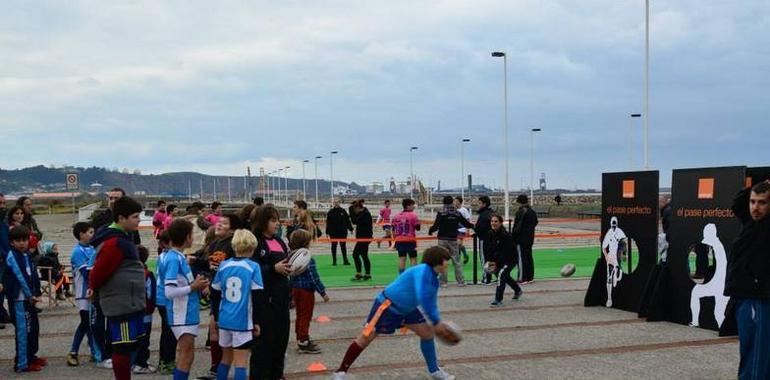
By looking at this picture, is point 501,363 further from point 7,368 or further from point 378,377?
point 7,368

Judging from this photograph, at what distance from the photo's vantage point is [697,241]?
9625 mm

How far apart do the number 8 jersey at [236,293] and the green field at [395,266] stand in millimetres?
8467

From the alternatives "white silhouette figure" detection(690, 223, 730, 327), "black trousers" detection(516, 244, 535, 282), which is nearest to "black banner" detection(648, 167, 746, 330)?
"white silhouette figure" detection(690, 223, 730, 327)

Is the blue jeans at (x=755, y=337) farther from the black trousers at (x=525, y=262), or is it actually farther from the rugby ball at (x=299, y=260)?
the black trousers at (x=525, y=262)

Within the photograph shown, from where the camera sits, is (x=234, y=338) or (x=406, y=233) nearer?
(x=234, y=338)

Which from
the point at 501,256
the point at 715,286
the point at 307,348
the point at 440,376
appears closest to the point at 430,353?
the point at 440,376

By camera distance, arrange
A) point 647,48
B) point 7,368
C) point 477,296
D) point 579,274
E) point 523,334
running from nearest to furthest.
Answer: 1. point 7,368
2. point 523,334
3. point 477,296
4. point 579,274
5. point 647,48

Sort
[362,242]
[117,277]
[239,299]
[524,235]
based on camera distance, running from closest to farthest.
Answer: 1. [117,277]
2. [239,299]
3. [524,235]
4. [362,242]

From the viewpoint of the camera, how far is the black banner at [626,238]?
1065 cm

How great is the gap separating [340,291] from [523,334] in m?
5.11

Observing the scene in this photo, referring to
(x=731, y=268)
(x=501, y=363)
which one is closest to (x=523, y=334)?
(x=501, y=363)

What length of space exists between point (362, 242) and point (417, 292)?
9095mm

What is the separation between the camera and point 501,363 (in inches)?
301

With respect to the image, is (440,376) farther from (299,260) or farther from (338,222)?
(338,222)
